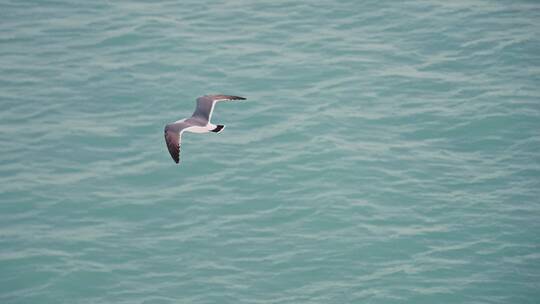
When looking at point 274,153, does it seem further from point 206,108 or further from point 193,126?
point 193,126

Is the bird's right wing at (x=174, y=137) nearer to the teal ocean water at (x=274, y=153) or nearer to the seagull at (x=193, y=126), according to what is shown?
the seagull at (x=193, y=126)

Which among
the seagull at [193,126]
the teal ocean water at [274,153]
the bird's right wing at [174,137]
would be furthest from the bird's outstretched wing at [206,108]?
the teal ocean water at [274,153]

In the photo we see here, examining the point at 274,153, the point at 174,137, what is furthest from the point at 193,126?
the point at 274,153

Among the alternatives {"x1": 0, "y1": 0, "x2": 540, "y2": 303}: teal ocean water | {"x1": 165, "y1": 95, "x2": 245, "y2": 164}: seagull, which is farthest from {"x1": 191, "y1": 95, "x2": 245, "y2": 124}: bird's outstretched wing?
{"x1": 0, "y1": 0, "x2": 540, "y2": 303}: teal ocean water

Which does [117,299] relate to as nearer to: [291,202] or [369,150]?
[291,202]

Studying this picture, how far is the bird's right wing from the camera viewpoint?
1989 cm

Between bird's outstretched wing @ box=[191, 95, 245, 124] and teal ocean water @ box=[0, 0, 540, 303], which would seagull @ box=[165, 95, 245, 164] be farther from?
teal ocean water @ box=[0, 0, 540, 303]

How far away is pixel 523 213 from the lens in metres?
24.3

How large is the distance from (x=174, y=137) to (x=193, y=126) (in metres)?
0.74

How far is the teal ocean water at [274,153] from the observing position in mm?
22875

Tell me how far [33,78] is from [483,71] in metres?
12.9

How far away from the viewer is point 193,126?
821 inches

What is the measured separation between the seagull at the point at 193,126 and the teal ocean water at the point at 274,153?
11.4ft

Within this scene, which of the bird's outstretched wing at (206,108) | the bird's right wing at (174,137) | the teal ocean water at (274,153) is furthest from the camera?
the teal ocean water at (274,153)
